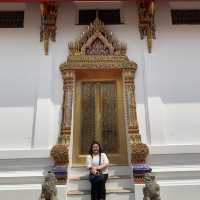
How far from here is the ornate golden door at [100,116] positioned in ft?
23.7

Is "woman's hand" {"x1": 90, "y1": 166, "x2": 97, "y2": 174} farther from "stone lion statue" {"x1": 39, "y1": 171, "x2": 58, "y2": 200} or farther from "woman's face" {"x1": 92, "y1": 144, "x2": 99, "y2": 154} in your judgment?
"stone lion statue" {"x1": 39, "y1": 171, "x2": 58, "y2": 200}

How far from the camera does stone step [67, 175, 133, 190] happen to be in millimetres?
6533

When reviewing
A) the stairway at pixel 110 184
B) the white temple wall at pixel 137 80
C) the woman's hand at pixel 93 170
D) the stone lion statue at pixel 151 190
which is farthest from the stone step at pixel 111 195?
the white temple wall at pixel 137 80

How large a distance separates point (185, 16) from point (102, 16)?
219 cm

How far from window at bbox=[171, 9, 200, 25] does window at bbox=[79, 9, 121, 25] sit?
4.80 ft

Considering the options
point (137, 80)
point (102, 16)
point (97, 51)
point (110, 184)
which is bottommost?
point (110, 184)

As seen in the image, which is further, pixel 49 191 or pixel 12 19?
pixel 12 19

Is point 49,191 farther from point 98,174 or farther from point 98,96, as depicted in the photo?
point 98,96

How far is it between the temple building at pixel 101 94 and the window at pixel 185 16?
3 centimetres

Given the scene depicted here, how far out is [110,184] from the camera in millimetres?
6551

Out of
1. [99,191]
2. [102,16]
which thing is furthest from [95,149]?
[102,16]

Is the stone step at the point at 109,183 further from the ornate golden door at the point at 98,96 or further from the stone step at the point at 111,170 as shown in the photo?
the ornate golden door at the point at 98,96

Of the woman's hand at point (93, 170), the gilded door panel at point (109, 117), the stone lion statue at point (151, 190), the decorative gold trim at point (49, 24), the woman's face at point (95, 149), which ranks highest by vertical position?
the decorative gold trim at point (49, 24)

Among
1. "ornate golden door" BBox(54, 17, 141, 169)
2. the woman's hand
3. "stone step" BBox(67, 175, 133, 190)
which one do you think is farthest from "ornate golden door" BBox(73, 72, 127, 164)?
the woman's hand
